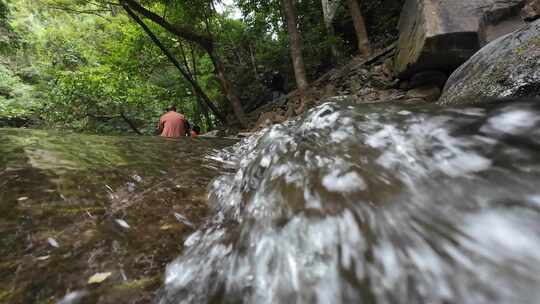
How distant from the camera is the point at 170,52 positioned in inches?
428

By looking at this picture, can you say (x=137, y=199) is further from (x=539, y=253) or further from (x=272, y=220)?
(x=539, y=253)

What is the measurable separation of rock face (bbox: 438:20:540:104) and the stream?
411 millimetres

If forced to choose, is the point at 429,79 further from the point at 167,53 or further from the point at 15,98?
the point at 15,98

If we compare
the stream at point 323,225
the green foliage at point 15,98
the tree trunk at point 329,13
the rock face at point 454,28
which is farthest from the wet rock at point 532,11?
the green foliage at point 15,98

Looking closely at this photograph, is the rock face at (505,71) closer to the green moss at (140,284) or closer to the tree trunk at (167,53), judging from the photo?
the green moss at (140,284)

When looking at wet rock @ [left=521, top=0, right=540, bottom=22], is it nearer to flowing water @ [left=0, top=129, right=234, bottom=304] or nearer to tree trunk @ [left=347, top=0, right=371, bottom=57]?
flowing water @ [left=0, top=129, right=234, bottom=304]

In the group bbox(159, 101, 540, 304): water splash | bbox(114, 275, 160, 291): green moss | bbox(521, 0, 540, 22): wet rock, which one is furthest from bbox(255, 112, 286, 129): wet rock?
bbox(114, 275, 160, 291): green moss

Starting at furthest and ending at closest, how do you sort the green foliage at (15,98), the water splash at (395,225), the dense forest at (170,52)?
the green foliage at (15,98) → the dense forest at (170,52) → the water splash at (395,225)

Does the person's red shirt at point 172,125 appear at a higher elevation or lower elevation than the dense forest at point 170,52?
lower

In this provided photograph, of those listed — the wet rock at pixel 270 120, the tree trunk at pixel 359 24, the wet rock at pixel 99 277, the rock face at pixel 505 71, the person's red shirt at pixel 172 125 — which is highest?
the tree trunk at pixel 359 24

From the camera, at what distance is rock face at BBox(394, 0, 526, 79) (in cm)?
370

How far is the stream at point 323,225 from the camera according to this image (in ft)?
3.23

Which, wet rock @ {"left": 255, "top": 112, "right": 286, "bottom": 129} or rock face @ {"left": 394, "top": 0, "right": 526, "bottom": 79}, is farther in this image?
wet rock @ {"left": 255, "top": 112, "right": 286, "bottom": 129}

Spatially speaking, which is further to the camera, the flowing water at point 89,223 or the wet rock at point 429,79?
the wet rock at point 429,79
